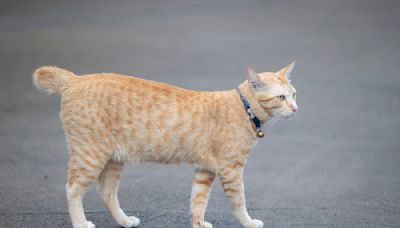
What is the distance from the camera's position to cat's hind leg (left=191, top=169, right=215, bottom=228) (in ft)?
17.5

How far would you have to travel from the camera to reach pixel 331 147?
802 cm

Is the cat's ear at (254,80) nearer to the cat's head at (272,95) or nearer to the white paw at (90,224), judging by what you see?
the cat's head at (272,95)

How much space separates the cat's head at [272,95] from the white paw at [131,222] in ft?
4.51

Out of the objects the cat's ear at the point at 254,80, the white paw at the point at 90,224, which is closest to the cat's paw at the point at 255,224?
the cat's ear at the point at 254,80

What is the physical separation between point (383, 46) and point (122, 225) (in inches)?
315

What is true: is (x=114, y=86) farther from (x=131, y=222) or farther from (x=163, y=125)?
(x=131, y=222)

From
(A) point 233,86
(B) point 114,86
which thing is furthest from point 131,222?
(A) point 233,86

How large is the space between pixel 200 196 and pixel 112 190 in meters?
0.69

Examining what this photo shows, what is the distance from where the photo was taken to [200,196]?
17.6 feet

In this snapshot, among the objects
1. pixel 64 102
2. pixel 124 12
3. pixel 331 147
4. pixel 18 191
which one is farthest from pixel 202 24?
pixel 64 102

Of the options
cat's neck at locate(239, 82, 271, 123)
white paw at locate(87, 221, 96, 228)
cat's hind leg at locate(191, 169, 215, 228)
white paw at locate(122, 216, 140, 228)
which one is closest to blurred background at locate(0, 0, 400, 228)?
white paw at locate(122, 216, 140, 228)

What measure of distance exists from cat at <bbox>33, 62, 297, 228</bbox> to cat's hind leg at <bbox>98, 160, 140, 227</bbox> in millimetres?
178

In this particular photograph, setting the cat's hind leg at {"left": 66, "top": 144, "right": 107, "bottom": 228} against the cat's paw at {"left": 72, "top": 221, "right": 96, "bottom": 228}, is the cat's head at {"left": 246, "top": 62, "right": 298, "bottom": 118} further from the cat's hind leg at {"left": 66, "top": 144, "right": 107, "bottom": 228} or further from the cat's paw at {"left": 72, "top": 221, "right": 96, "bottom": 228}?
the cat's paw at {"left": 72, "top": 221, "right": 96, "bottom": 228}

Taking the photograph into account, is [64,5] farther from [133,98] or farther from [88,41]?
[133,98]
